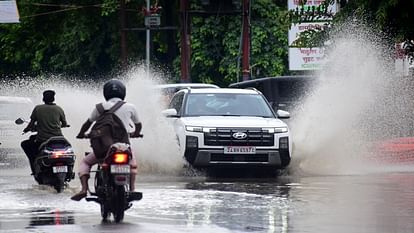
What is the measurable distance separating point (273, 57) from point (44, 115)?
34.2m

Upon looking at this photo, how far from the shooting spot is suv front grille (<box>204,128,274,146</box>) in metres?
21.5

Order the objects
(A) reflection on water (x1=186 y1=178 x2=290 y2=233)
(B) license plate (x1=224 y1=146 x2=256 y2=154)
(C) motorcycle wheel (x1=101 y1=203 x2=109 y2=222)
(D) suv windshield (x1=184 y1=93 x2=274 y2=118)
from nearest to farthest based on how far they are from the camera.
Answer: (A) reflection on water (x1=186 y1=178 x2=290 y2=233) < (C) motorcycle wheel (x1=101 y1=203 x2=109 y2=222) < (B) license plate (x1=224 y1=146 x2=256 y2=154) < (D) suv windshield (x1=184 y1=93 x2=274 y2=118)

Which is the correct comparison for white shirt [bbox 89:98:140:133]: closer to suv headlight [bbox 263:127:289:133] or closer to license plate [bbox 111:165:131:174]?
license plate [bbox 111:165:131:174]

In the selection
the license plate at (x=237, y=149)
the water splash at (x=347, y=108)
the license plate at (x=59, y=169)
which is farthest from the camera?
the water splash at (x=347, y=108)

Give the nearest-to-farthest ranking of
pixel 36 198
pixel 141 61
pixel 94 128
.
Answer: pixel 94 128 < pixel 36 198 < pixel 141 61

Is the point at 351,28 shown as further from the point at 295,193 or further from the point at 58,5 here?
the point at 58,5

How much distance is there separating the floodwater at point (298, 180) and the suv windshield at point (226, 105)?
0.62 m

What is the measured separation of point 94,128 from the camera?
13.8 m

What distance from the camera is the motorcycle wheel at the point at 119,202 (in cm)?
1352

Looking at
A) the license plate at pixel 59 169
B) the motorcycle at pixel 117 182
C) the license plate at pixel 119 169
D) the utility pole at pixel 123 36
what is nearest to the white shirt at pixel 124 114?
the motorcycle at pixel 117 182

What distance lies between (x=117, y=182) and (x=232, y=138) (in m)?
8.25

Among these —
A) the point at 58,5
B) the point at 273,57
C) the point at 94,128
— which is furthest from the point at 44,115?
the point at 58,5

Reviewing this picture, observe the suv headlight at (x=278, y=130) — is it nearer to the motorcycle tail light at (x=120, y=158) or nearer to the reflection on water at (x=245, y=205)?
the reflection on water at (x=245, y=205)

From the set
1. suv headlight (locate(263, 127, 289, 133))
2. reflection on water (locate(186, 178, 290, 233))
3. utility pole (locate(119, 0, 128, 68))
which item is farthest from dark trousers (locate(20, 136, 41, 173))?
A: utility pole (locate(119, 0, 128, 68))
